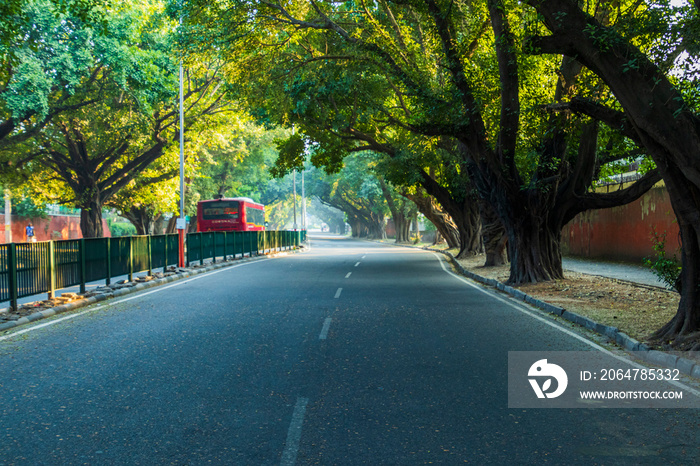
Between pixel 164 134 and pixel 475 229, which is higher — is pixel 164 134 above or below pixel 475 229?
above

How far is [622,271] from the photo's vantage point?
1812 cm

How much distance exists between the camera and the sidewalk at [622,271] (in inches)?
595

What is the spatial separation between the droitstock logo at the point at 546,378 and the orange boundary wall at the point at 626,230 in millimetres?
12495

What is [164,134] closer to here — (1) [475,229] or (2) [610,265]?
(1) [475,229]

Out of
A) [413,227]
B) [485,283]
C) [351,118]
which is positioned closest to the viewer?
[485,283]

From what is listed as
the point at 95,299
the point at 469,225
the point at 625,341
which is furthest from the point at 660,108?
the point at 469,225

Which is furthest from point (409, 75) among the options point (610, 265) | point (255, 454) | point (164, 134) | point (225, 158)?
point (225, 158)

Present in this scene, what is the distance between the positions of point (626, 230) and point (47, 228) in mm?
47153

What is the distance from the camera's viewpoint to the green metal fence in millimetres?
10766

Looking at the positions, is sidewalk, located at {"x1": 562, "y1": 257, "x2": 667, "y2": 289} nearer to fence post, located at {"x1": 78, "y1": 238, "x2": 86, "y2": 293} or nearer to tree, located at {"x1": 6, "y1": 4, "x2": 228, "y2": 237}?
fence post, located at {"x1": 78, "y1": 238, "x2": 86, "y2": 293}

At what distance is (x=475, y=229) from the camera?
2767cm

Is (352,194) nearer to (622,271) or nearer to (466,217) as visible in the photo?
(466,217)

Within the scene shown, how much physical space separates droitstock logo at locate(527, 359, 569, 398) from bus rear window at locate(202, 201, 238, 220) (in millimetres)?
29887

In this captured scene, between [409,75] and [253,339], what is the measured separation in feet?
31.3
